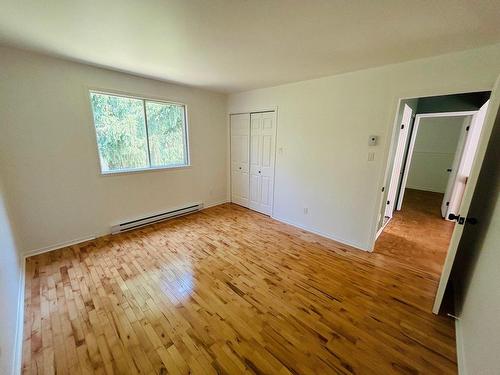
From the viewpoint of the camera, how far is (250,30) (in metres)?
1.68

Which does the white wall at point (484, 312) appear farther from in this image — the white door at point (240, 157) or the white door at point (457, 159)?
the white door at point (240, 157)

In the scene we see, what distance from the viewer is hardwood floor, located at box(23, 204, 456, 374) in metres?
1.44

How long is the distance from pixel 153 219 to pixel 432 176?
25.3ft

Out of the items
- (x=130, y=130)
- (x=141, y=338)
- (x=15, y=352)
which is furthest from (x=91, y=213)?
(x=141, y=338)

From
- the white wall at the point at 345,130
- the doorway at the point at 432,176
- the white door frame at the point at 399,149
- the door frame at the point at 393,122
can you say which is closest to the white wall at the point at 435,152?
the doorway at the point at 432,176

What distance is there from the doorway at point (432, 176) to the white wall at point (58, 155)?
3.98 metres

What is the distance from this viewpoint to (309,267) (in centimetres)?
252

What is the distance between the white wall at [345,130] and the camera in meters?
2.09

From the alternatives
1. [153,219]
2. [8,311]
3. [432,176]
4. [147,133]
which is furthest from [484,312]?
[432,176]

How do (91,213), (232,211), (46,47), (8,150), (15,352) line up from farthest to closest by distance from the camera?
(232,211) → (91,213) → (8,150) → (46,47) → (15,352)

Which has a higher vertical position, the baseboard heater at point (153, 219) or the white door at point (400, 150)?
the white door at point (400, 150)

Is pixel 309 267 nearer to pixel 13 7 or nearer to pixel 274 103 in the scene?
pixel 274 103

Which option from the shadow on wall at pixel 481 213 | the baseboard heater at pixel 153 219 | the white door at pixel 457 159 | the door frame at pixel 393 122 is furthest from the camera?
the white door at pixel 457 159

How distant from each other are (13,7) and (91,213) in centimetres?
242
